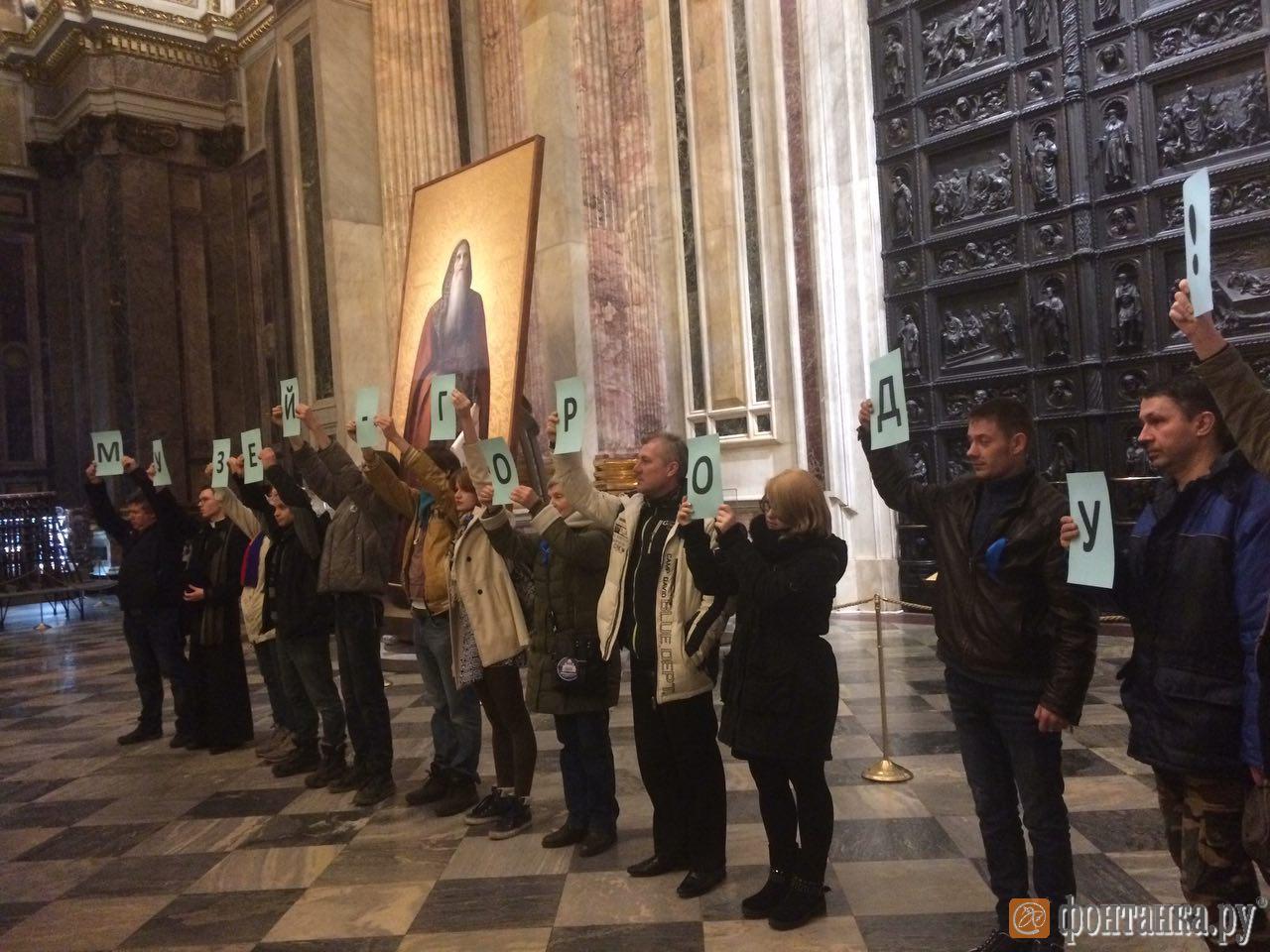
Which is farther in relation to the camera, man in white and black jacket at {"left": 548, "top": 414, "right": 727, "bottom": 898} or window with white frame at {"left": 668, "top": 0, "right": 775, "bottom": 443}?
window with white frame at {"left": 668, "top": 0, "right": 775, "bottom": 443}

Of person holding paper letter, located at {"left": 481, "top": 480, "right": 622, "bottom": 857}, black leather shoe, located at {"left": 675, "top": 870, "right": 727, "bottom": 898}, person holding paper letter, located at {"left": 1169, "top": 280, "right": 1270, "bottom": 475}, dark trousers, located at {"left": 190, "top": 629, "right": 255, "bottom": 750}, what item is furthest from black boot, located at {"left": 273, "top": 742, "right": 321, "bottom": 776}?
person holding paper letter, located at {"left": 1169, "top": 280, "right": 1270, "bottom": 475}

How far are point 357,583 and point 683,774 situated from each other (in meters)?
2.23

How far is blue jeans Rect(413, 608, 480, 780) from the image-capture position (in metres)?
5.12

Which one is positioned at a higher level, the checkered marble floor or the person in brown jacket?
the person in brown jacket

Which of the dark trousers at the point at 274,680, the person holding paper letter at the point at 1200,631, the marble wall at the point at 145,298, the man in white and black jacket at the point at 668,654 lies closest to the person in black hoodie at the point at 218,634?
the dark trousers at the point at 274,680

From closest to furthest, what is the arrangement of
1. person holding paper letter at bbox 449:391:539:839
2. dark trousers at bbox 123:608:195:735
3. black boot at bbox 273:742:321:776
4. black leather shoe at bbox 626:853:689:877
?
1. black leather shoe at bbox 626:853:689:877
2. person holding paper letter at bbox 449:391:539:839
3. black boot at bbox 273:742:321:776
4. dark trousers at bbox 123:608:195:735

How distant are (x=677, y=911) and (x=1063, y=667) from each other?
67.4 inches

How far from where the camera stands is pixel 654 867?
4.10 m

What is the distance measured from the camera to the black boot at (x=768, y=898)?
364cm

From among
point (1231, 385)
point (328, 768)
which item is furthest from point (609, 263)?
point (1231, 385)

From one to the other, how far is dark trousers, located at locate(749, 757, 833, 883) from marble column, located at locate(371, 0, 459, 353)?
8945 millimetres

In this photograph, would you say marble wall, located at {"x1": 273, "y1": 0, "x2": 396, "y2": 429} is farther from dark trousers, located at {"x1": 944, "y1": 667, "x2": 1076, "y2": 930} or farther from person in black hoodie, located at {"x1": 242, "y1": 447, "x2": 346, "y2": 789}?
dark trousers, located at {"x1": 944, "y1": 667, "x2": 1076, "y2": 930}

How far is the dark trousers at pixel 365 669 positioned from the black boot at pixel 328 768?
1.27 feet

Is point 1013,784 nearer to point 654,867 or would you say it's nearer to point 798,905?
point 798,905
